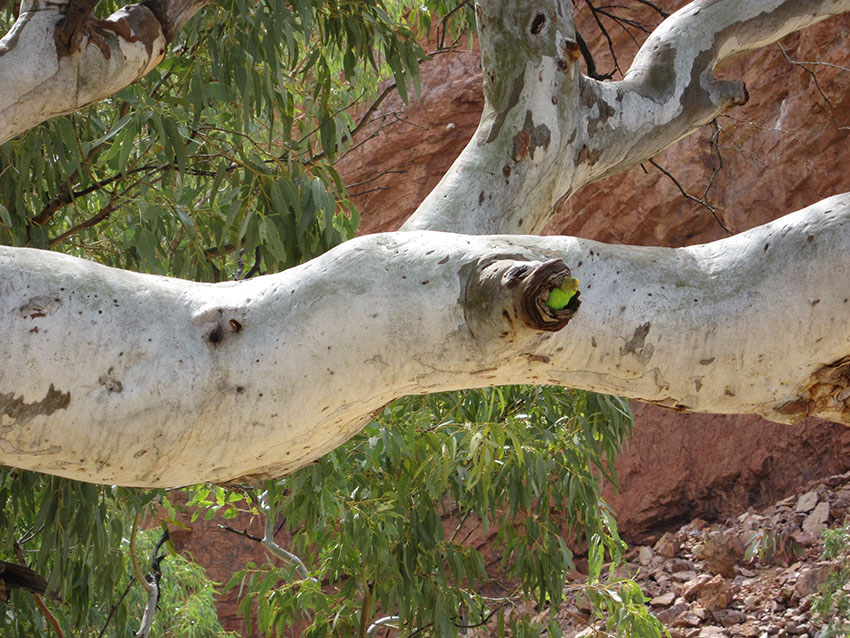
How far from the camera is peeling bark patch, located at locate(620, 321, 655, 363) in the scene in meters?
1.26

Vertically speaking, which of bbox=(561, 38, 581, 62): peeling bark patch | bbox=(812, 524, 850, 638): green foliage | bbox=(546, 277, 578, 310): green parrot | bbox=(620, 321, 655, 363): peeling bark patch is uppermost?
bbox=(561, 38, 581, 62): peeling bark patch

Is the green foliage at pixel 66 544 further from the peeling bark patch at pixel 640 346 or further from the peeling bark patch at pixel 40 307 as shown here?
the peeling bark patch at pixel 640 346

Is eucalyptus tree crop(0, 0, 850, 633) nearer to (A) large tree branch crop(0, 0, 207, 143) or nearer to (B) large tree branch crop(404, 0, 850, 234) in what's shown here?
(B) large tree branch crop(404, 0, 850, 234)

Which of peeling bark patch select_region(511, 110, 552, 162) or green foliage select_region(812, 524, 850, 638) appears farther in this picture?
green foliage select_region(812, 524, 850, 638)

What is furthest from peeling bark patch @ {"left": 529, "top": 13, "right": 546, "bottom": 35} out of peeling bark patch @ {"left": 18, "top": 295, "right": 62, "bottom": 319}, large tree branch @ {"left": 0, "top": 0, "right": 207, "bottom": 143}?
peeling bark patch @ {"left": 18, "top": 295, "right": 62, "bottom": 319}

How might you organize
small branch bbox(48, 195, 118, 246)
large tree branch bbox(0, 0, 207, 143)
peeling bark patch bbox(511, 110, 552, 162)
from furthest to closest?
small branch bbox(48, 195, 118, 246) → peeling bark patch bbox(511, 110, 552, 162) → large tree branch bbox(0, 0, 207, 143)

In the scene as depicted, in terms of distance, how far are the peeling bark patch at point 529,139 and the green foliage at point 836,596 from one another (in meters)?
3.13

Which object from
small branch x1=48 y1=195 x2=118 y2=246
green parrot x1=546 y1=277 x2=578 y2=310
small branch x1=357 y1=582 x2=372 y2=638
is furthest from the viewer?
small branch x1=357 y1=582 x2=372 y2=638

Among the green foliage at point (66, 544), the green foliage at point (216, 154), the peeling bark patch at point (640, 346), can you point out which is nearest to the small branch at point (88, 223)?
the green foliage at point (216, 154)

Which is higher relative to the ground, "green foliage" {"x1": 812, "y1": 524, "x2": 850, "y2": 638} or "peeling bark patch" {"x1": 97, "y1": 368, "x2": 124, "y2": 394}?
"peeling bark patch" {"x1": 97, "y1": 368, "x2": 124, "y2": 394}

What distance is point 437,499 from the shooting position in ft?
11.8

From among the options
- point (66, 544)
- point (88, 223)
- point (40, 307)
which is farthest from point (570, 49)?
point (66, 544)

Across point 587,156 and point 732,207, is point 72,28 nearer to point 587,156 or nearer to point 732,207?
point 587,156

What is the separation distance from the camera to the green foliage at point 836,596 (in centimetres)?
430
